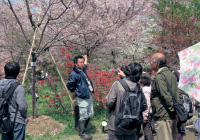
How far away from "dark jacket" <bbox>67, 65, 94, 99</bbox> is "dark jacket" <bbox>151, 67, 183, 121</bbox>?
5.51ft

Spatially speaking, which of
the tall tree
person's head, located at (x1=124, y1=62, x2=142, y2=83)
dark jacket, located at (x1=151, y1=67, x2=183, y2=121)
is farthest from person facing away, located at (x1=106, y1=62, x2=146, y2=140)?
the tall tree

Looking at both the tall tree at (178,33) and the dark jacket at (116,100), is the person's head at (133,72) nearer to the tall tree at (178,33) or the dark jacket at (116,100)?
the dark jacket at (116,100)

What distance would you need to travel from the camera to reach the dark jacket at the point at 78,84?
477 centimetres

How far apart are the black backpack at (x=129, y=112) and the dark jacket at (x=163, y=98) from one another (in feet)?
1.59

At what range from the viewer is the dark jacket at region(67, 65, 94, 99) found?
4.77m

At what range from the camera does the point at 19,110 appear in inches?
121

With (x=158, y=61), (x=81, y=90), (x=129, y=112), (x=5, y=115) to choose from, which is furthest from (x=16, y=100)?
(x=158, y=61)

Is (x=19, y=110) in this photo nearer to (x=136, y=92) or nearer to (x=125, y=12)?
(x=136, y=92)

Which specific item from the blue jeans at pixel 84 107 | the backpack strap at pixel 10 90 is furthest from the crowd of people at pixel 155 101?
the blue jeans at pixel 84 107

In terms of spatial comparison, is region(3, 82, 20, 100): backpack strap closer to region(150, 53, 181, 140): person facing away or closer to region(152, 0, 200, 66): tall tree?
region(150, 53, 181, 140): person facing away

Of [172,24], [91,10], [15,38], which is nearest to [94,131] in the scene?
[15,38]

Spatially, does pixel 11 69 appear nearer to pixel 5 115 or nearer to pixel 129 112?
pixel 5 115

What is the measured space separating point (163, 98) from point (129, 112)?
2.18 ft

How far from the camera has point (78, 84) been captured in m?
4.84
